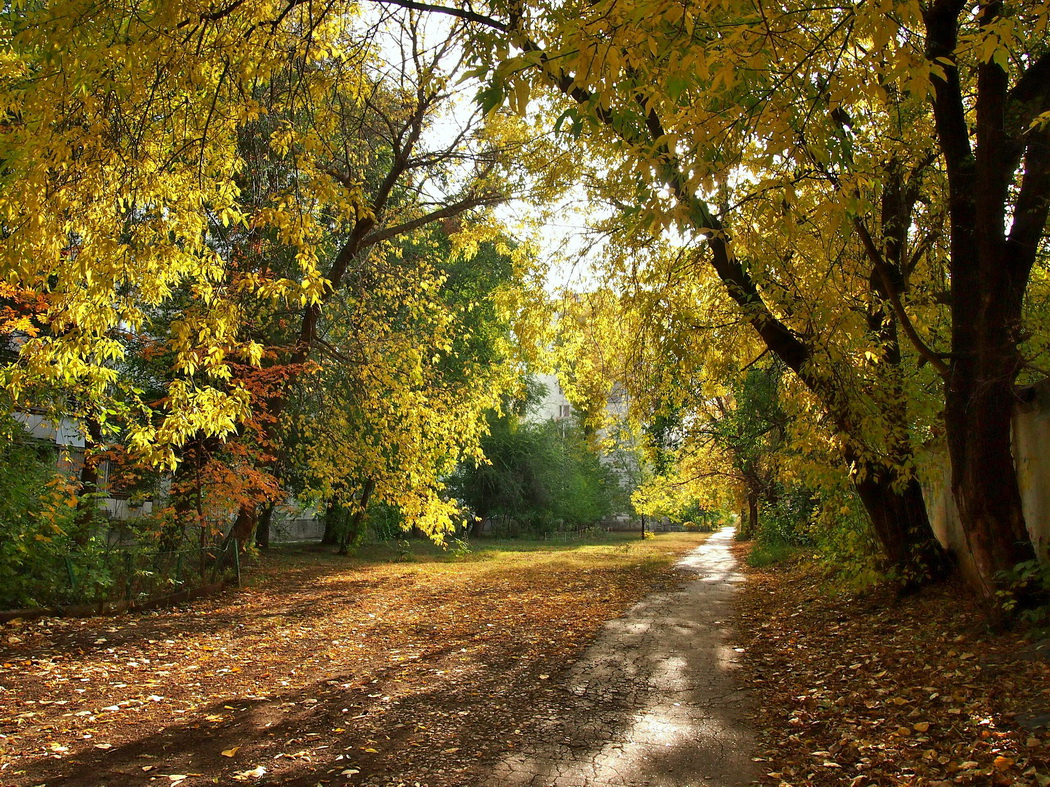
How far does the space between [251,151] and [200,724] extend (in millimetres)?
8262

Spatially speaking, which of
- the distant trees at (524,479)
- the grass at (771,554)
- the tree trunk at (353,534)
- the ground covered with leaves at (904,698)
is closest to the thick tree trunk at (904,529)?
the ground covered with leaves at (904,698)

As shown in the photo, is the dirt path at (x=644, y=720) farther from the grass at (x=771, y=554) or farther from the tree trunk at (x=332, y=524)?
the tree trunk at (x=332, y=524)

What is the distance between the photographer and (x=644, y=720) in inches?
196

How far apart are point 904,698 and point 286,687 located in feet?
16.1

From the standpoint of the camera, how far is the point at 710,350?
861 centimetres

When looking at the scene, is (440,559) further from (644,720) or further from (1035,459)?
(1035,459)

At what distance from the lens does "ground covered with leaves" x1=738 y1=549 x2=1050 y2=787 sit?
12.6 feet

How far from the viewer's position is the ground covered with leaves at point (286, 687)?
4.22m

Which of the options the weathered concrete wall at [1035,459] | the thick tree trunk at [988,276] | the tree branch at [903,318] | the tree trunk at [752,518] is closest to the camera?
the thick tree trunk at [988,276]

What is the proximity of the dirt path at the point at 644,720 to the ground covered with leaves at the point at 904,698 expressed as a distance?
27 cm

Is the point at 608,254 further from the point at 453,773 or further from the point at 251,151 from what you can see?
the point at 453,773

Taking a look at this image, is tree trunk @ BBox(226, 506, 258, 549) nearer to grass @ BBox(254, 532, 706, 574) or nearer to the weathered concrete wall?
grass @ BBox(254, 532, 706, 574)

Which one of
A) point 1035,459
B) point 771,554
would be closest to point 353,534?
point 771,554

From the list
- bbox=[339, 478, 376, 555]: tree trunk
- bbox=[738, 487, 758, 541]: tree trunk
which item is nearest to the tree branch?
bbox=[738, 487, 758, 541]: tree trunk
